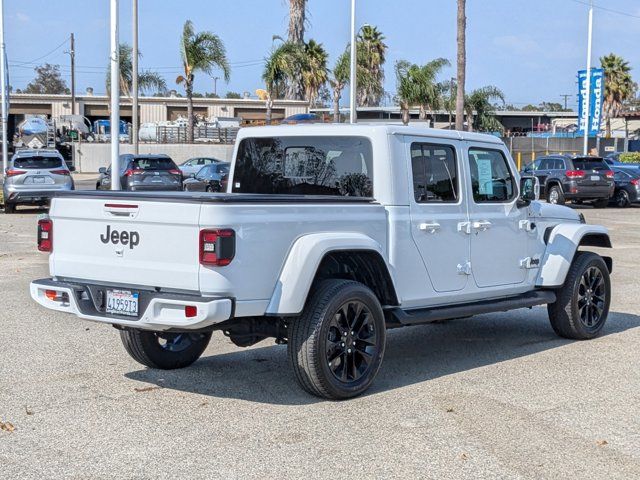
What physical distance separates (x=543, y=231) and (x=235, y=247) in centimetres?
390

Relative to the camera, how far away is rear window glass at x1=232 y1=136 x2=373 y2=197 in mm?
7441

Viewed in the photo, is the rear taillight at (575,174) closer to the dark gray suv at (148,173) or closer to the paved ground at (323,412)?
the dark gray suv at (148,173)

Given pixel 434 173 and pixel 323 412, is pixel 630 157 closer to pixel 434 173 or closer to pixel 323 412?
pixel 434 173

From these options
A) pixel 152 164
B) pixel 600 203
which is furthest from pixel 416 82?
pixel 152 164

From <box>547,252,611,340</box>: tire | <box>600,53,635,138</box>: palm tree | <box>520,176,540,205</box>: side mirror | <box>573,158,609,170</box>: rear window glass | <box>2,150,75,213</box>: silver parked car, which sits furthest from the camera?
<box>600,53,635,138</box>: palm tree

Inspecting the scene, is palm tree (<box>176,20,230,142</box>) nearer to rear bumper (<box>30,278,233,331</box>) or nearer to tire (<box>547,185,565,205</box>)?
tire (<box>547,185,565,205</box>)

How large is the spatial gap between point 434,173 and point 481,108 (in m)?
54.4

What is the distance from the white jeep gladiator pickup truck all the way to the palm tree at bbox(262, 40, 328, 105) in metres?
36.7

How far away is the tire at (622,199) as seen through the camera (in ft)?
106

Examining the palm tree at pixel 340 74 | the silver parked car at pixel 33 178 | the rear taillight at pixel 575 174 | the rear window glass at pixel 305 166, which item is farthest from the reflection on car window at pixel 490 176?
the palm tree at pixel 340 74

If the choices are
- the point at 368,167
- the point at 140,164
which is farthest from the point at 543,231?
the point at 140,164

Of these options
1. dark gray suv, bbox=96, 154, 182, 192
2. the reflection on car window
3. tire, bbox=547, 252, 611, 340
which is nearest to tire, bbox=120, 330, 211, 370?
the reflection on car window

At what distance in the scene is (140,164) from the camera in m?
28.7

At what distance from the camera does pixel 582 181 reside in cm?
3059
